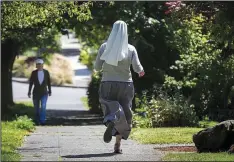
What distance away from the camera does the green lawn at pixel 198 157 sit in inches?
292

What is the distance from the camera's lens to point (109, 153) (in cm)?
843

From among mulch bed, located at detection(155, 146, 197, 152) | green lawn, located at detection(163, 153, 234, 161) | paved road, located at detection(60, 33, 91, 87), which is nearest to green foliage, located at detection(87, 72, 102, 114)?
mulch bed, located at detection(155, 146, 197, 152)

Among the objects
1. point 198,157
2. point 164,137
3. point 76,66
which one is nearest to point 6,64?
point 164,137

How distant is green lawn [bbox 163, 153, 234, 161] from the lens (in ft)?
24.4

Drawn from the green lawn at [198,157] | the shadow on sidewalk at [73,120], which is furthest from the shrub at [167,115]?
the green lawn at [198,157]

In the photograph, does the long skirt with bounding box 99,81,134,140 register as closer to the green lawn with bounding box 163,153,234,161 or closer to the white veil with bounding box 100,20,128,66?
the white veil with bounding box 100,20,128,66

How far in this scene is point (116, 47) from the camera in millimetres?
8633

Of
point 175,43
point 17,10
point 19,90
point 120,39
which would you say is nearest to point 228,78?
point 175,43

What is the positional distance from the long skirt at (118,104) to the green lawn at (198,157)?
39.2 inches

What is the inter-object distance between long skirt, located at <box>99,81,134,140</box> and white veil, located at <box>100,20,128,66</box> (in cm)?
34

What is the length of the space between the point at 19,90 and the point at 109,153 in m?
31.4

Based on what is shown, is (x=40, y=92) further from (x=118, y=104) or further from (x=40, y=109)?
(x=118, y=104)

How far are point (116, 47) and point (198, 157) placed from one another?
1.98m

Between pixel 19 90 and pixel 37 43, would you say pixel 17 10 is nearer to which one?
pixel 37 43
